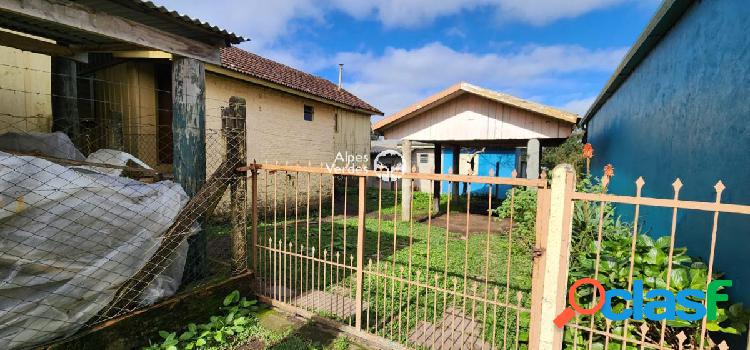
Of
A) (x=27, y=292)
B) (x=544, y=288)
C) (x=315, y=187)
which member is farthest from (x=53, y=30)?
(x=315, y=187)

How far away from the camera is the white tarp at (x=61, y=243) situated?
2488 mm

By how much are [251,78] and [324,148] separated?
165 inches

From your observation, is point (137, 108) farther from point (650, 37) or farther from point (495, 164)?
point (495, 164)

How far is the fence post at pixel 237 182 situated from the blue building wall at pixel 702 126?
468 cm

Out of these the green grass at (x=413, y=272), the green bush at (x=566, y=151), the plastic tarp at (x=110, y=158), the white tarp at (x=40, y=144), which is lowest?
the green grass at (x=413, y=272)

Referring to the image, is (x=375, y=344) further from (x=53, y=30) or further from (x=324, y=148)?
(x=324, y=148)

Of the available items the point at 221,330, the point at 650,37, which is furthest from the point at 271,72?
the point at 650,37

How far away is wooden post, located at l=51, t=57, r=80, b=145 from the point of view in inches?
226

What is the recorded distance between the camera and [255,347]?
3352 mm

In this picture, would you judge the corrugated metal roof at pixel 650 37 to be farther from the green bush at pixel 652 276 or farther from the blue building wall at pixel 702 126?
the green bush at pixel 652 276

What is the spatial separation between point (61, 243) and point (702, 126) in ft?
18.9

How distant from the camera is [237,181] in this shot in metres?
4.25

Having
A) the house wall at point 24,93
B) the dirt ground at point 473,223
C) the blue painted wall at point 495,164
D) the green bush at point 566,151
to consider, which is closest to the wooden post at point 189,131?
the house wall at point 24,93

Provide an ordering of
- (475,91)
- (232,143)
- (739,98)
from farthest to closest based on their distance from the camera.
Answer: (475,91) → (232,143) → (739,98)
